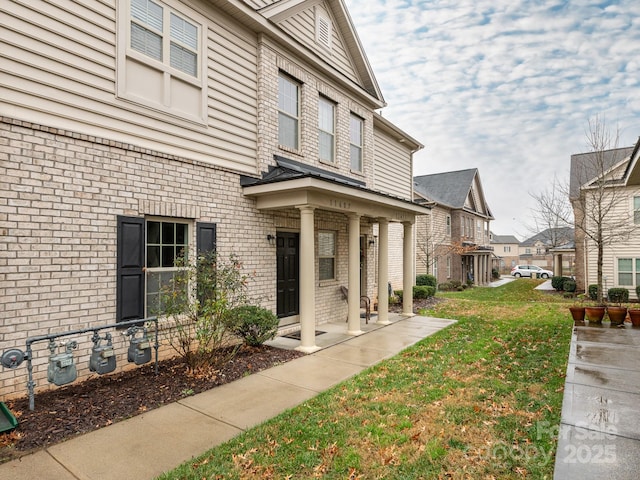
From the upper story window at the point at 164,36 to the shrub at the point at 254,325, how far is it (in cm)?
457

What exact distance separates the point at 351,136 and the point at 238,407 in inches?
351

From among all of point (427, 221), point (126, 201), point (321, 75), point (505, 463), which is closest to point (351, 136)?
point (321, 75)

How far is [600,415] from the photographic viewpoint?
3.89m

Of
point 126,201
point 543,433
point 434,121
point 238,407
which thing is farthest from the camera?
point 434,121

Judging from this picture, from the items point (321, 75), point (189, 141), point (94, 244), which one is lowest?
point (94, 244)

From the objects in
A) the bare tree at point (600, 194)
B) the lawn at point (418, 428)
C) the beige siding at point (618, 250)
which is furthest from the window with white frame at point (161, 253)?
the beige siding at point (618, 250)

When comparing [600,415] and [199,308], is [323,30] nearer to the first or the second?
[199,308]

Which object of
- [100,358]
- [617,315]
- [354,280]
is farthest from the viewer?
[617,315]

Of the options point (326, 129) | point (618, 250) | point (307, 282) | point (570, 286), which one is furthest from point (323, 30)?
point (570, 286)

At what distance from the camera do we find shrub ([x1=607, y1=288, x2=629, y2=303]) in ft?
54.4

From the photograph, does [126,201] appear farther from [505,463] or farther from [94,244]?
[505,463]

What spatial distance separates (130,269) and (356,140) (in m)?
8.16

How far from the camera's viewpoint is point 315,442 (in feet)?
11.7

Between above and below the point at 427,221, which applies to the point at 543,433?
below
